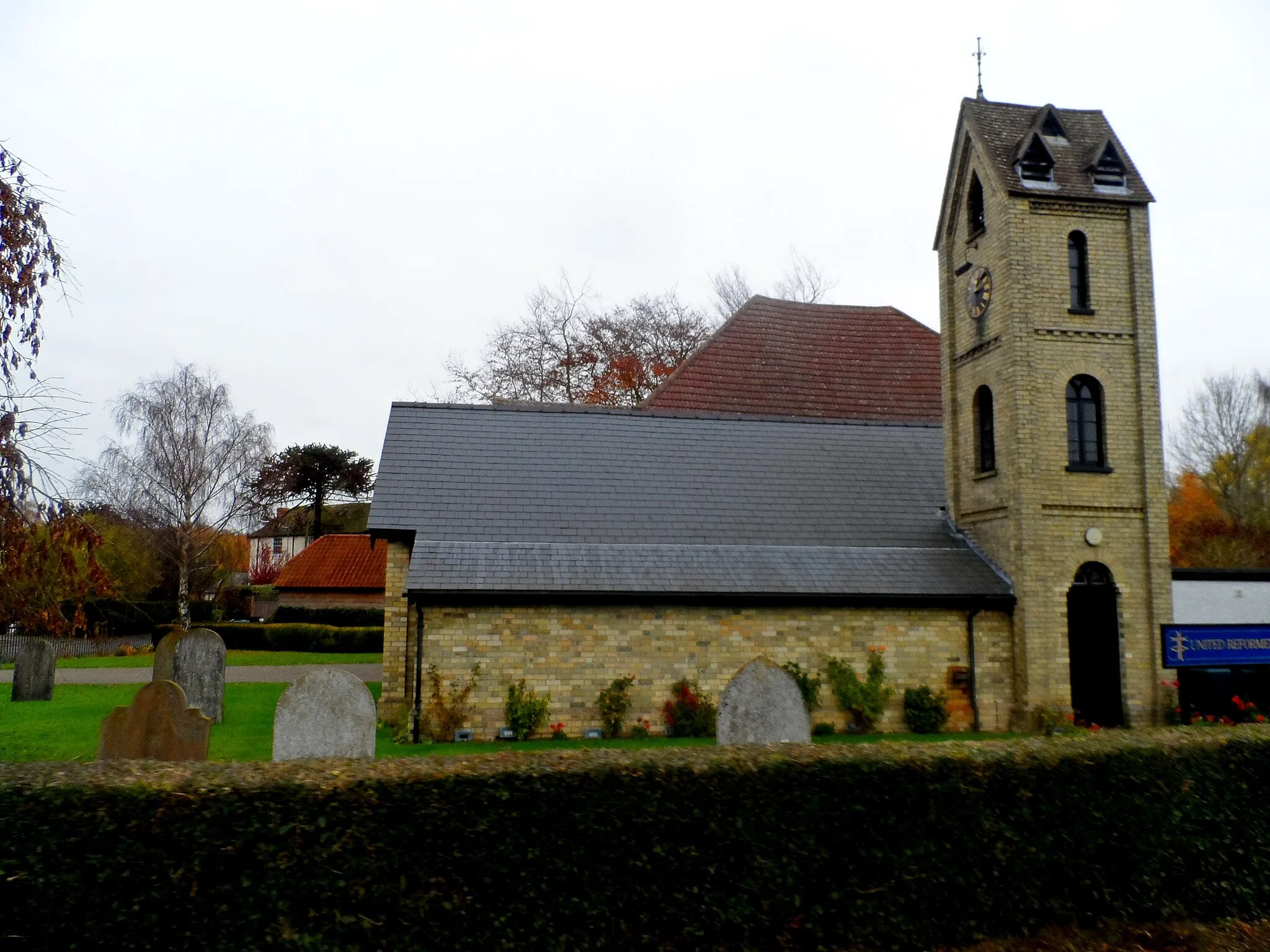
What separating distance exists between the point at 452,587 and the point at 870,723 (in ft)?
24.4

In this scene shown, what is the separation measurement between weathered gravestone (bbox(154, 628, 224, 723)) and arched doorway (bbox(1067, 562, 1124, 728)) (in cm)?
1458

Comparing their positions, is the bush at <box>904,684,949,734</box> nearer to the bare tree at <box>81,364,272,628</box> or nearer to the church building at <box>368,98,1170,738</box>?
the church building at <box>368,98,1170,738</box>

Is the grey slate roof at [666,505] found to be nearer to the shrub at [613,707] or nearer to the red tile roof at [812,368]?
the shrub at [613,707]

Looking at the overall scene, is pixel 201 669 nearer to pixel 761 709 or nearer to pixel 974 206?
pixel 761 709

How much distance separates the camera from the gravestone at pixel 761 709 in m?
9.87

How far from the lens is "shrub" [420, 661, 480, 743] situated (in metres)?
14.4

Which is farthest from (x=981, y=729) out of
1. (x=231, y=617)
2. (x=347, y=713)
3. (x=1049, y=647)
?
(x=231, y=617)

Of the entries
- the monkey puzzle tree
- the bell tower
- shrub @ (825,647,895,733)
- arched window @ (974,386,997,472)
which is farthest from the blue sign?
the monkey puzzle tree

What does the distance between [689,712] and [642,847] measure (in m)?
9.10

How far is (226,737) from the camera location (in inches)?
563

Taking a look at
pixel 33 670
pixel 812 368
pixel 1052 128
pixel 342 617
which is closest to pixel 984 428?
pixel 1052 128

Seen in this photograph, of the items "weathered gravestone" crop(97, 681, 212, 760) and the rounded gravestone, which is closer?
"weathered gravestone" crop(97, 681, 212, 760)

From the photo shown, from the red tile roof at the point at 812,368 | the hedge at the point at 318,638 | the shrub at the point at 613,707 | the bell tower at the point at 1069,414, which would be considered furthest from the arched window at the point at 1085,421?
the hedge at the point at 318,638

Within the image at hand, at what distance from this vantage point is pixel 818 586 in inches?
624
